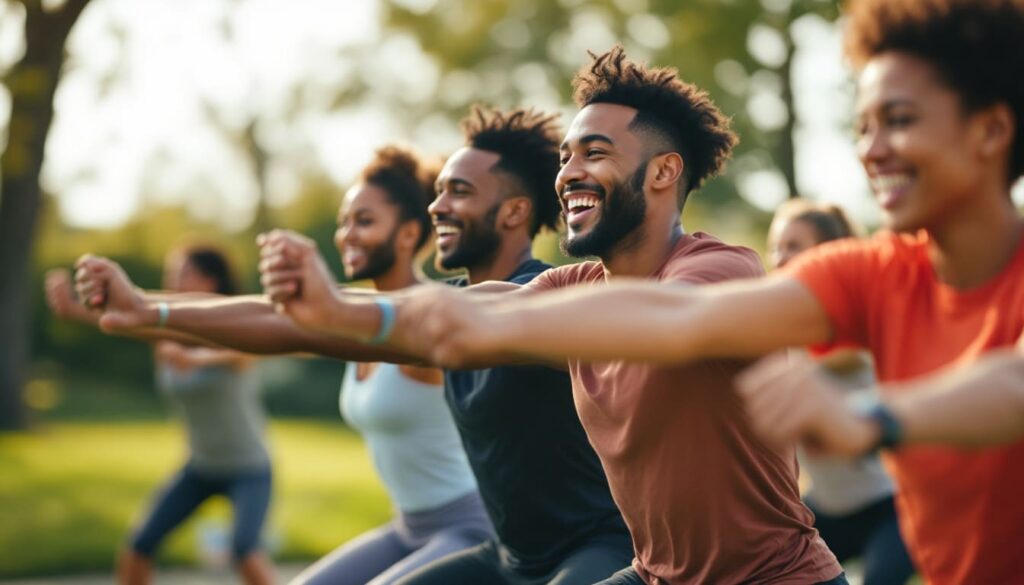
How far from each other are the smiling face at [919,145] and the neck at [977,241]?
1.1 inches

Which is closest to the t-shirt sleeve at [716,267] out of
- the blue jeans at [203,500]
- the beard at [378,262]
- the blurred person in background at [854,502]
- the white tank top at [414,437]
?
the white tank top at [414,437]

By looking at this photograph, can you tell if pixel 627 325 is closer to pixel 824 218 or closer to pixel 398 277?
pixel 398 277

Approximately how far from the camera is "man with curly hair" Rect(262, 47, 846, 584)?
11.8 ft

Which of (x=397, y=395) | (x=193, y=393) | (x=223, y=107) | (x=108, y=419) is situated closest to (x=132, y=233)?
(x=223, y=107)

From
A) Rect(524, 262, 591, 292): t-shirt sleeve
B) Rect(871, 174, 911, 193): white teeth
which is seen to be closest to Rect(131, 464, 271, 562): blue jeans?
Rect(524, 262, 591, 292): t-shirt sleeve

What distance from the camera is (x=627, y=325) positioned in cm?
256

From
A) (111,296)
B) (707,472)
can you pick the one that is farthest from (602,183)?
(111,296)

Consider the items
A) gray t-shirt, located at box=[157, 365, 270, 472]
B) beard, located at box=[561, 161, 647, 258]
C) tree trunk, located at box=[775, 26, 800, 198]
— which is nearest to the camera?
beard, located at box=[561, 161, 647, 258]

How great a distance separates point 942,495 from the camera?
2641 millimetres

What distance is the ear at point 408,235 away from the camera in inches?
233

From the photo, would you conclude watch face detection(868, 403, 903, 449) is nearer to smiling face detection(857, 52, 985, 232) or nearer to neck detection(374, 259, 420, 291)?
smiling face detection(857, 52, 985, 232)

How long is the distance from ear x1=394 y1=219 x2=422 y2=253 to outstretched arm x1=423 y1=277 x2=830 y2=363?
3.31 metres

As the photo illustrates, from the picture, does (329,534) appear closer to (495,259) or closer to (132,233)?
(495,259)

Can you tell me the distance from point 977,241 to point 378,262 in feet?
11.5
